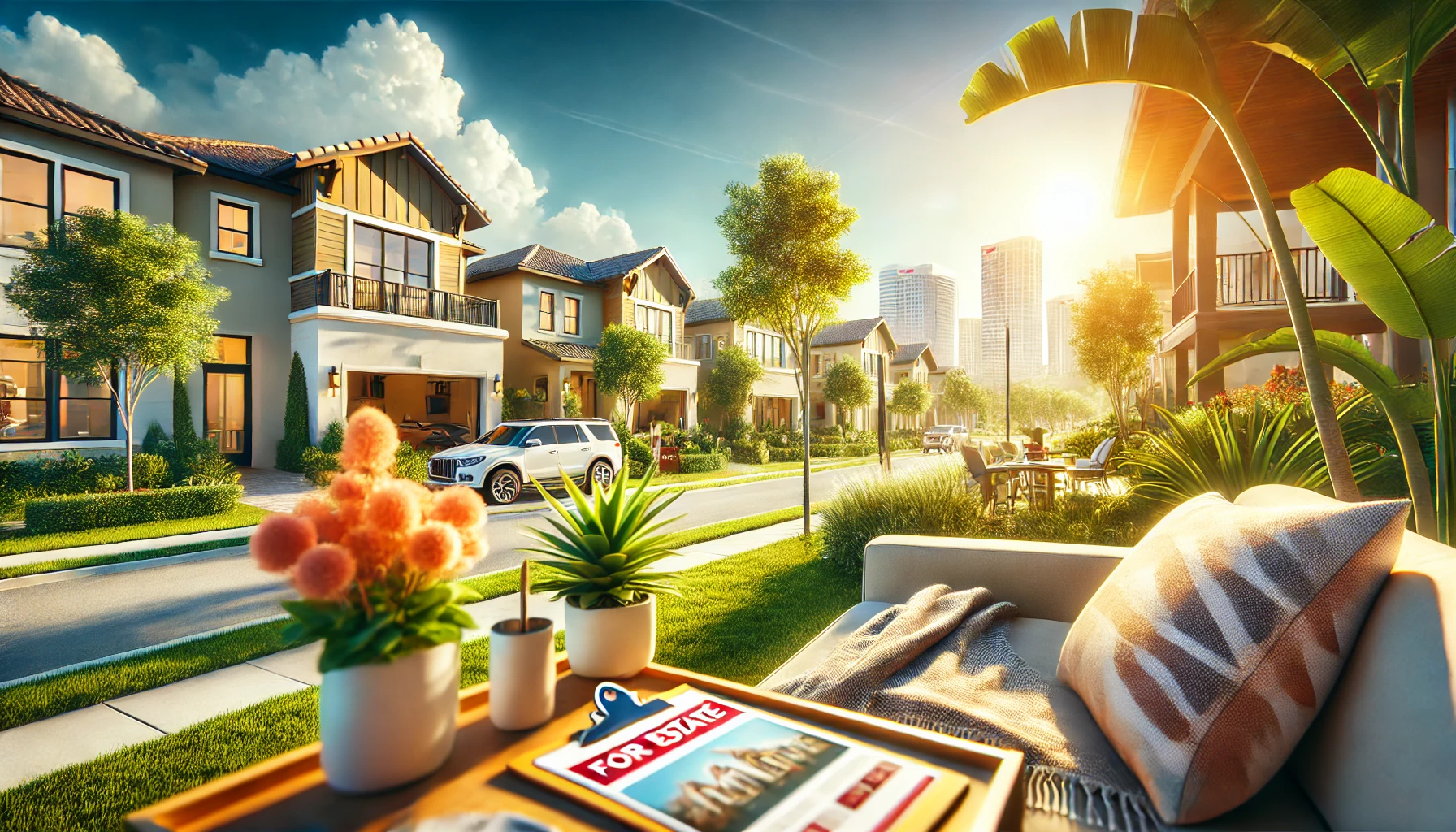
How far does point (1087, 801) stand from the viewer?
1465mm

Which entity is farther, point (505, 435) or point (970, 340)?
point (970, 340)

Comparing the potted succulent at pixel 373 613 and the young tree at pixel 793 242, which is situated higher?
the young tree at pixel 793 242

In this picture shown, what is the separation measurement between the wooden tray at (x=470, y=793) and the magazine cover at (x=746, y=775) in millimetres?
57

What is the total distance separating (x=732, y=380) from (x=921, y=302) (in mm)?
85043

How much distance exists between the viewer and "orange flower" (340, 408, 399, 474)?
3.80ft

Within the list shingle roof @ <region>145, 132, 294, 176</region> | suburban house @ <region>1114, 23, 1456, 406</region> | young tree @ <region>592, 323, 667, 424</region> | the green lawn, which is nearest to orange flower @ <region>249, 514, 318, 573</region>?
the green lawn

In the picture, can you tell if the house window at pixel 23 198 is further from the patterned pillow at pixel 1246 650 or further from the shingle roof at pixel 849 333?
the shingle roof at pixel 849 333

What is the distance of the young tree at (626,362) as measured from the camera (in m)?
20.2

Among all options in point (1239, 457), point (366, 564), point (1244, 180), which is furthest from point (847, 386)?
point (366, 564)

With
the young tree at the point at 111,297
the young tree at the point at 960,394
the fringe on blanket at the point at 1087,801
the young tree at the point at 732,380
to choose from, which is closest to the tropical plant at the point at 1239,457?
the fringe on blanket at the point at 1087,801

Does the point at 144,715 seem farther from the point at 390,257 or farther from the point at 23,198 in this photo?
the point at 390,257

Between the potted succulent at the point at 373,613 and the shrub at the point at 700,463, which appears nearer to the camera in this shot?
→ the potted succulent at the point at 373,613

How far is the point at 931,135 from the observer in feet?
28.7

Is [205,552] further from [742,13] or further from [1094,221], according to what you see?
[1094,221]
